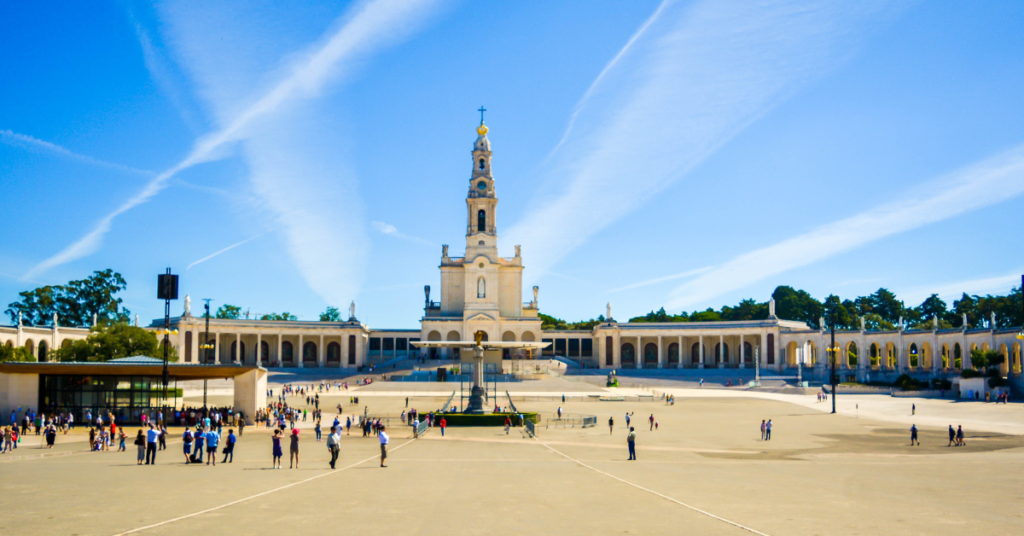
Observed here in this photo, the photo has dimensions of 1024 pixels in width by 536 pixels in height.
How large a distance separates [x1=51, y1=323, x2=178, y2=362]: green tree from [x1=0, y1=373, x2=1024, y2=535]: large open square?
35918 millimetres

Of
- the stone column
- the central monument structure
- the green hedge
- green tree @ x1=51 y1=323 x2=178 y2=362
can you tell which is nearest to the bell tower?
the central monument structure

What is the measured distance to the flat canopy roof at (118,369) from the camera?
37.5 m

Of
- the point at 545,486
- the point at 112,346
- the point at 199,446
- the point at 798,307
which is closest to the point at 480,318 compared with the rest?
the point at 112,346

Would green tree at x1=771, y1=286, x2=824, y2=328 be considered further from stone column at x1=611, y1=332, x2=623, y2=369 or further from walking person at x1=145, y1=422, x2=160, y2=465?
walking person at x1=145, y1=422, x2=160, y2=465

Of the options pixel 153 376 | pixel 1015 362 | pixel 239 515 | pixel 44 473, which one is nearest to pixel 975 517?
pixel 239 515

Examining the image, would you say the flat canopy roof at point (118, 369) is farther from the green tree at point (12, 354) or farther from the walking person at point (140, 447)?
the green tree at point (12, 354)

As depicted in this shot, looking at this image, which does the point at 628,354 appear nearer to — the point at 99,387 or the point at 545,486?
the point at 99,387

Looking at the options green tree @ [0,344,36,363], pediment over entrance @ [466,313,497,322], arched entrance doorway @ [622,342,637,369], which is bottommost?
arched entrance doorway @ [622,342,637,369]

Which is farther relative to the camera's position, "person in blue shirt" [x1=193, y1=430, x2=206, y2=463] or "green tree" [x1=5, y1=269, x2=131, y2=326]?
"green tree" [x1=5, y1=269, x2=131, y2=326]

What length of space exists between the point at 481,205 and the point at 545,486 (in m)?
89.8

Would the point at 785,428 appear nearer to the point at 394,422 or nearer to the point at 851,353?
the point at 394,422

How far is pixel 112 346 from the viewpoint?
6681cm

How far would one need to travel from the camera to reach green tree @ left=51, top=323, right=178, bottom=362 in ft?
217

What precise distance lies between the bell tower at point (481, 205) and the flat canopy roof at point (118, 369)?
69.7m
